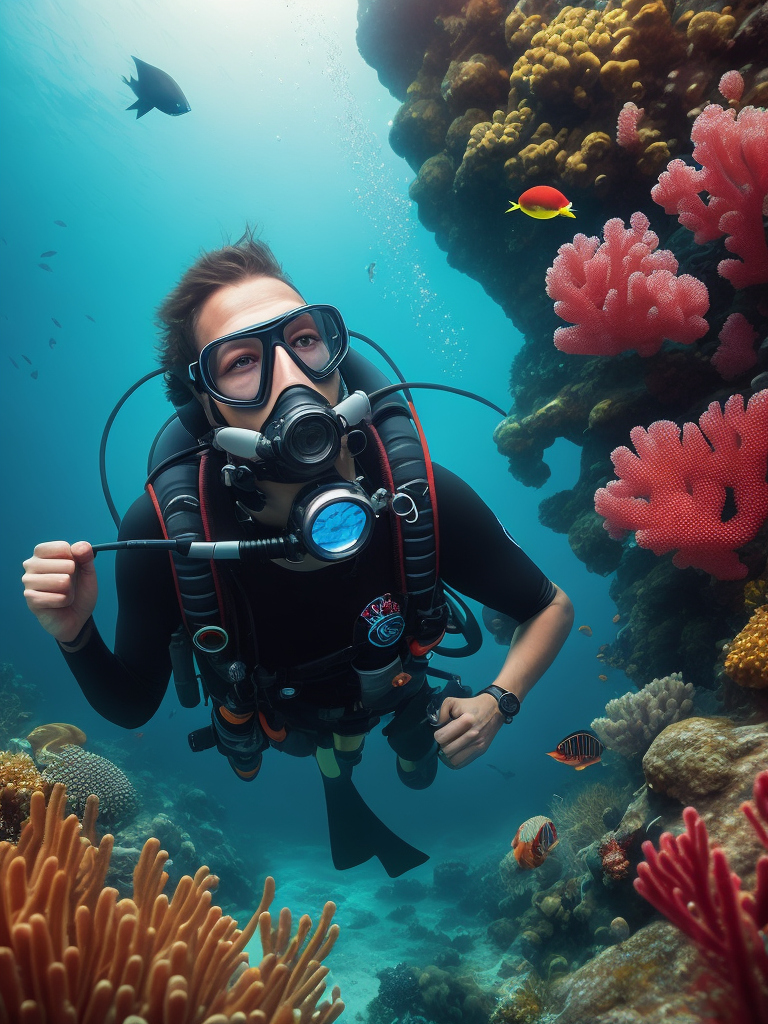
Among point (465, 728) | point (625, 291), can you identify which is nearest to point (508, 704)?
point (465, 728)

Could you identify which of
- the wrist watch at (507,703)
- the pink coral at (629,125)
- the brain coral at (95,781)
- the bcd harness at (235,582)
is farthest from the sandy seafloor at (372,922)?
the pink coral at (629,125)

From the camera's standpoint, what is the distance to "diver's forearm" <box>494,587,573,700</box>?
260cm

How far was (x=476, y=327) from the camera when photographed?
240 ft

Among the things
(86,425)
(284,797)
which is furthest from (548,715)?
(86,425)

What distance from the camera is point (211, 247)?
233 inches

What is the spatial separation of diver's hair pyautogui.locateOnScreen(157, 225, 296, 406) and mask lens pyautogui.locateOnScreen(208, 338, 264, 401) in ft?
1.15

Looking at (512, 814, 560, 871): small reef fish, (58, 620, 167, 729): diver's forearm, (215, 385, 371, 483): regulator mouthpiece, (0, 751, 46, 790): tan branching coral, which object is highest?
(215, 385, 371, 483): regulator mouthpiece

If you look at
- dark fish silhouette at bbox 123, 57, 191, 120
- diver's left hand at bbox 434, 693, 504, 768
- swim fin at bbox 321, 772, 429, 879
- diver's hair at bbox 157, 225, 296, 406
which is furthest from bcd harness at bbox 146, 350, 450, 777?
dark fish silhouette at bbox 123, 57, 191, 120

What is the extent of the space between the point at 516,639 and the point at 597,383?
12.0 ft

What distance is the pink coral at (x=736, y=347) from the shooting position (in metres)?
3.75

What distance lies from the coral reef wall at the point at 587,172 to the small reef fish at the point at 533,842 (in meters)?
1.84

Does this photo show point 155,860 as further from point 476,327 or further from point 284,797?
point 476,327

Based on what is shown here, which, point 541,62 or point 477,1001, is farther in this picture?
point 477,1001

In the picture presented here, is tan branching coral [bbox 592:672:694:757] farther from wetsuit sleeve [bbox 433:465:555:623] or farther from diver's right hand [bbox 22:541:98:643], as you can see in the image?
diver's right hand [bbox 22:541:98:643]
